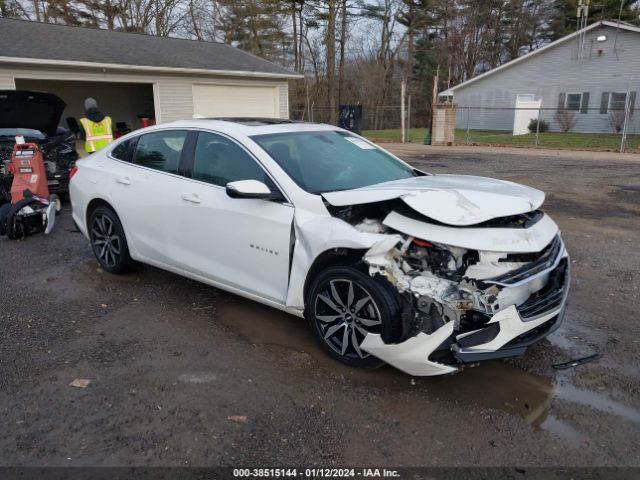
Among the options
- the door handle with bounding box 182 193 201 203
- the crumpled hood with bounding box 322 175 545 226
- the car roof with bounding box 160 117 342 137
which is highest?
the car roof with bounding box 160 117 342 137

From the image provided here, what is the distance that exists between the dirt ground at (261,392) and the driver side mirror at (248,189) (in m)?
1.12

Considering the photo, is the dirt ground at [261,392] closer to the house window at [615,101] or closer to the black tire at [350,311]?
the black tire at [350,311]

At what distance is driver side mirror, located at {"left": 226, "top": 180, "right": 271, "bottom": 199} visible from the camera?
365 cm

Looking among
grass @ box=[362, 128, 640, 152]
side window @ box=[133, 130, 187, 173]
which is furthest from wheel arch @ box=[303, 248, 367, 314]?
grass @ box=[362, 128, 640, 152]

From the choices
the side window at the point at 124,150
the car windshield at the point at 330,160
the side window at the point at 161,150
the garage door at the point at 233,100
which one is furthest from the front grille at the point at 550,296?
the garage door at the point at 233,100

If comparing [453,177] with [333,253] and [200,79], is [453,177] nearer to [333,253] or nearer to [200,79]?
[333,253]

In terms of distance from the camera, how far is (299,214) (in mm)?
3621

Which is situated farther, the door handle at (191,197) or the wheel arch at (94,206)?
the wheel arch at (94,206)

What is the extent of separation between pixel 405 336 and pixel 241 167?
187cm

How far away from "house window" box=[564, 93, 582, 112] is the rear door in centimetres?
2870

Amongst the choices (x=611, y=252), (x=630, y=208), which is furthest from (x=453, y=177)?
(x=630, y=208)

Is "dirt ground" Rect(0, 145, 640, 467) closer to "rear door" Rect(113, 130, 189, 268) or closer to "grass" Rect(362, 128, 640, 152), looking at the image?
"rear door" Rect(113, 130, 189, 268)

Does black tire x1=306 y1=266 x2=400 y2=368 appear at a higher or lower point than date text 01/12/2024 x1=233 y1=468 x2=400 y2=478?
higher

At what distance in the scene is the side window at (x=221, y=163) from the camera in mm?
4043
